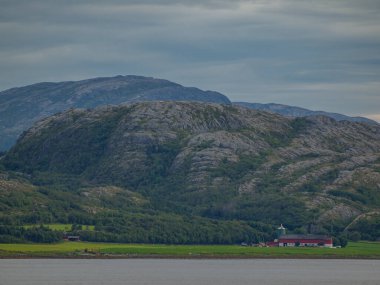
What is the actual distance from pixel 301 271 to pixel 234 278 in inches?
1071

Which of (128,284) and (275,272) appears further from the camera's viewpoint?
(275,272)

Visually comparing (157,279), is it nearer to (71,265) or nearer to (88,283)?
(88,283)

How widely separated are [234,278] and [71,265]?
3625 cm

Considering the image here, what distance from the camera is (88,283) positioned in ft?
497

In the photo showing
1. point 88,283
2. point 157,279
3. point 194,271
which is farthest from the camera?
point 194,271

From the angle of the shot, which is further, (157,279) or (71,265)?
(71,265)

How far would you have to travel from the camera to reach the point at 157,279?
16488 cm

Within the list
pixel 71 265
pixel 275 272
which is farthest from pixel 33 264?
pixel 275 272

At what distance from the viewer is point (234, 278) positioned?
563 ft

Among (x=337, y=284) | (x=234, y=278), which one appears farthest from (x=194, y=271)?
(x=337, y=284)

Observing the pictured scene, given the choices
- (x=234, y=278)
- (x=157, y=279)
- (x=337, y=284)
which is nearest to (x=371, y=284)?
(x=337, y=284)

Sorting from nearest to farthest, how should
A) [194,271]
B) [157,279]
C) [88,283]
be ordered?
1. [88,283]
2. [157,279]
3. [194,271]

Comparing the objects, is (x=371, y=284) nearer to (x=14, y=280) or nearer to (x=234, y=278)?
(x=234, y=278)

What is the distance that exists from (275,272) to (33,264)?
1684 inches
